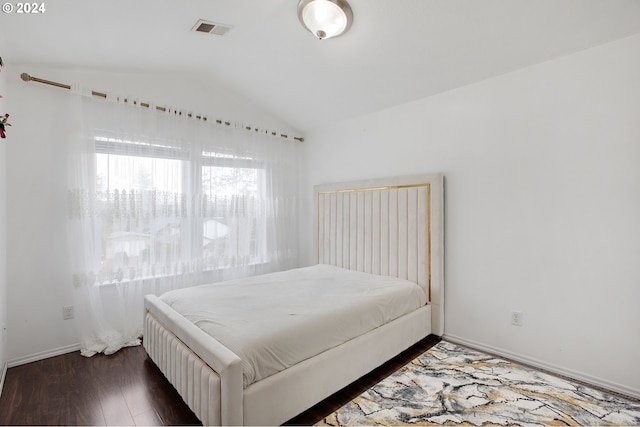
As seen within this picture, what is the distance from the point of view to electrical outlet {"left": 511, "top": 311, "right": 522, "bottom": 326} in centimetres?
256

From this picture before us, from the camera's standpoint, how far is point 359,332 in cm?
229

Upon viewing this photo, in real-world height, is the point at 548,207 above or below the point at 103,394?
above

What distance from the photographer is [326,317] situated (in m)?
2.13

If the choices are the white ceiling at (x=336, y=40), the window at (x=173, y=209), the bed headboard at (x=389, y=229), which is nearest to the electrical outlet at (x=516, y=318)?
the bed headboard at (x=389, y=229)

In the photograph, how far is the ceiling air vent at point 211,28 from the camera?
2504 millimetres

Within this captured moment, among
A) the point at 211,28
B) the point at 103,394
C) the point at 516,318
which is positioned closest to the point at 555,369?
the point at 516,318

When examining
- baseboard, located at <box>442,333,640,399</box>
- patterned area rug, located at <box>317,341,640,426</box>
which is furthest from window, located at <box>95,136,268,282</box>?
baseboard, located at <box>442,333,640,399</box>

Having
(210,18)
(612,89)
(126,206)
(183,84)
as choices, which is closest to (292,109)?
(183,84)

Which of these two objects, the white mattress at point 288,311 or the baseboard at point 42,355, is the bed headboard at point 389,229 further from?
the baseboard at point 42,355

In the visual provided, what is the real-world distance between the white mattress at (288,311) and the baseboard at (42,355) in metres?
1.16

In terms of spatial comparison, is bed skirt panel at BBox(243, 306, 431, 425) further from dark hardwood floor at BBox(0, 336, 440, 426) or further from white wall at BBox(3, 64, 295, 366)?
white wall at BBox(3, 64, 295, 366)

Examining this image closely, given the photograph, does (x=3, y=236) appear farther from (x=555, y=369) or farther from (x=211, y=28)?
(x=555, y=369)

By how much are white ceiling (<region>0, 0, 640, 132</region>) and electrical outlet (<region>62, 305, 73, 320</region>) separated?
2091 mm

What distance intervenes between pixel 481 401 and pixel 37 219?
12.1 feet
